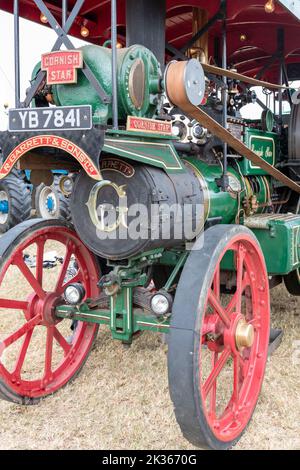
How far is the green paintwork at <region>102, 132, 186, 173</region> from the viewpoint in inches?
80.2

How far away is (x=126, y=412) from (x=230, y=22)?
7.77ft

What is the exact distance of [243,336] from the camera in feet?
7.39

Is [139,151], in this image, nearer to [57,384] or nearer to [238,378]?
[238,378]

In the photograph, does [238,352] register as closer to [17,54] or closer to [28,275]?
[28,275]

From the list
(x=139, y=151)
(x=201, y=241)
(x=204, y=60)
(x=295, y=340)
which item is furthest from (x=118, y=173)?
(x=295, y=340)

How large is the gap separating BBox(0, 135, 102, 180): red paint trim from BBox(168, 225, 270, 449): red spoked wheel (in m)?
0.53

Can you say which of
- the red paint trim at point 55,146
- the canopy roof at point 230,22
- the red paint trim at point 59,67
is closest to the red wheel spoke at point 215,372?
the red paint trim at point 55,146

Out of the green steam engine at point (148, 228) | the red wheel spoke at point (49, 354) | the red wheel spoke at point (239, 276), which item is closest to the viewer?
the green steam engine at point (148, 228)

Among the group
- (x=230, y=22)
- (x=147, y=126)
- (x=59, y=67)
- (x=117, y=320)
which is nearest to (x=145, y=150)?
(x=147, y=126)

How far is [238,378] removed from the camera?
2400 millimetres

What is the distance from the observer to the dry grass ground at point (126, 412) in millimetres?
2314

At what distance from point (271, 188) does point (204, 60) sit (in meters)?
1.02

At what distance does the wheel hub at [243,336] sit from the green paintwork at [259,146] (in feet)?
4.09

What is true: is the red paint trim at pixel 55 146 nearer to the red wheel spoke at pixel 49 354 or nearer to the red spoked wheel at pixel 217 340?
the red spoked wheel at pixel 217 340
